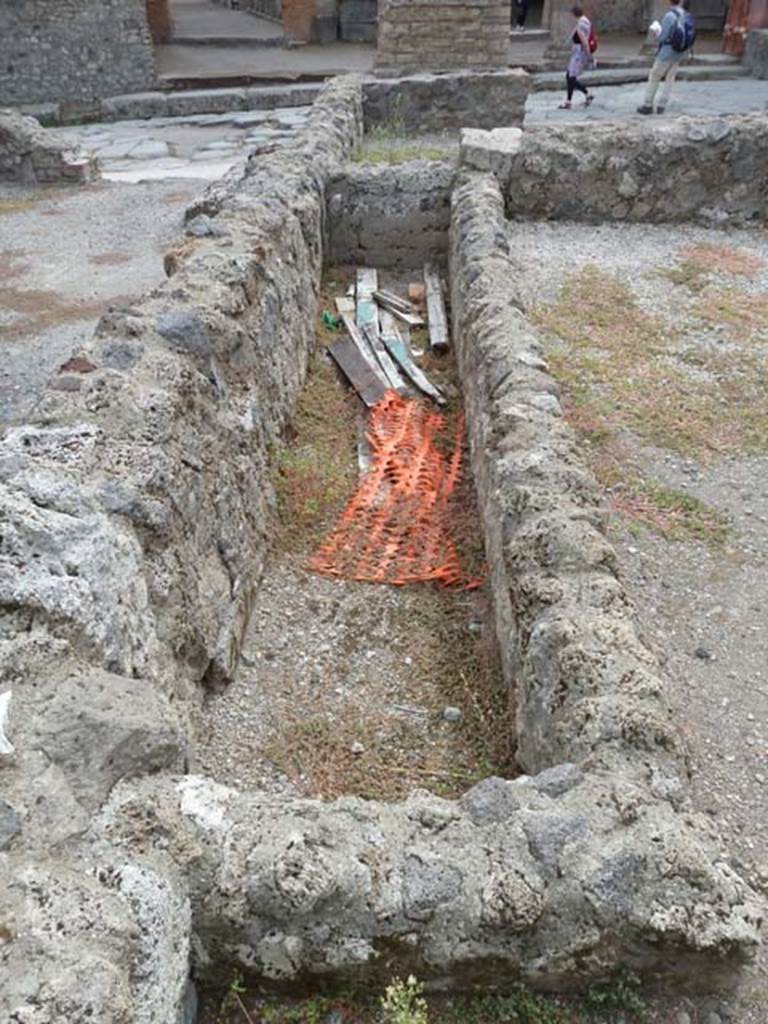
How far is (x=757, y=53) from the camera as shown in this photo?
1856 centimetres

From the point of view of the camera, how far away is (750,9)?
19.2m

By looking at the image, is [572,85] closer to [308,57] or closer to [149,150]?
[149,150]

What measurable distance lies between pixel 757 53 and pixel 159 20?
14.0 meters

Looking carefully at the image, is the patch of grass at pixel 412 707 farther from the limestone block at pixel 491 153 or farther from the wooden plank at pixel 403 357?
the limestone block at pixel 491 153

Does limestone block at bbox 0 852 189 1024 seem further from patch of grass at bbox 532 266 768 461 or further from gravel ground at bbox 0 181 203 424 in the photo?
gravel ground at bbox 0 181 203 424

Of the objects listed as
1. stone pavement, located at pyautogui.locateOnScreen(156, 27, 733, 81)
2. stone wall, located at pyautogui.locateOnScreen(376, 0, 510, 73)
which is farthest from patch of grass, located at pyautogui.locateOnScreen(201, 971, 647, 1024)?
stone pavement, located at pyautogui.locateOnScreen(156, 27, 733, 81)

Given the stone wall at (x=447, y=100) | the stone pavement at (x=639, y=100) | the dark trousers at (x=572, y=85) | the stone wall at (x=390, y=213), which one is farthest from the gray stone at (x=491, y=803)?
the dark trousers at (x=572, y=85)

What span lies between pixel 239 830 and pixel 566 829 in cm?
88

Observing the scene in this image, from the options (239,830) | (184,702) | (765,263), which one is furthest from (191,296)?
(765,263)

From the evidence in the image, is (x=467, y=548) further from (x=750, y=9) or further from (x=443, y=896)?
(x=750, y=9)

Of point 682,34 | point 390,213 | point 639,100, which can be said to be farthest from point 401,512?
point 639,100

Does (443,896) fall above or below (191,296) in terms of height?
below

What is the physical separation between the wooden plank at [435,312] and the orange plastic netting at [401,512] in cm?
126

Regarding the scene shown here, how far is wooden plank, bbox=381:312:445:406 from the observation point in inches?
268
